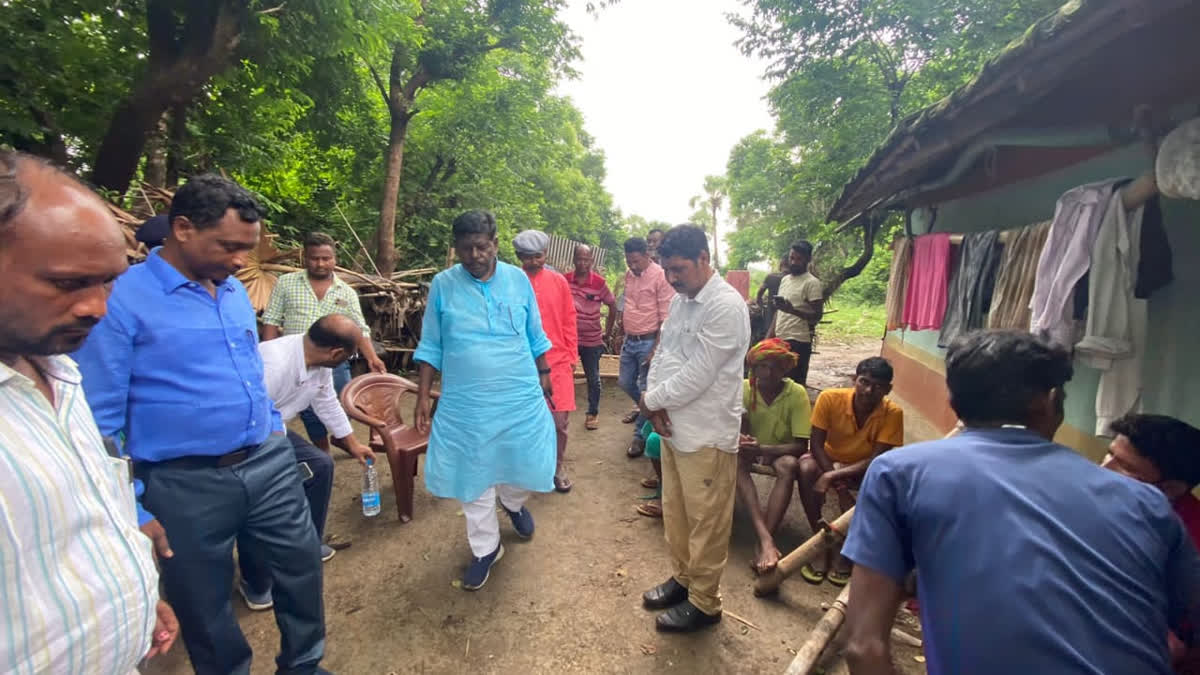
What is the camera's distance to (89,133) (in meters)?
5.46

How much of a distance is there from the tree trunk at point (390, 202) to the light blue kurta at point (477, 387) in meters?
6.47

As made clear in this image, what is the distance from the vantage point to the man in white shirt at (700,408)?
2346mm

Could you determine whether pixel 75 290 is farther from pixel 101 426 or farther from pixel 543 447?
pixel 543 447

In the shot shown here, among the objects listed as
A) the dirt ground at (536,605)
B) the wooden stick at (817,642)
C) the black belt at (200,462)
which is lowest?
the dirt ground at (536,605)

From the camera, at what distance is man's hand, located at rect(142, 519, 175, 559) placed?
1515 mm

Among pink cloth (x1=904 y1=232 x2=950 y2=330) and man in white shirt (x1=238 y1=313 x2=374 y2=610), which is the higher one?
pink cloth (x1=904 y1=232 x2=950 y2=330)

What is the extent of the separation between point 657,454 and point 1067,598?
8.78 ft

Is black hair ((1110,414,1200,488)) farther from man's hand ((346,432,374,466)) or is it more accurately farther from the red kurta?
man's hand ((346,432,374,466))

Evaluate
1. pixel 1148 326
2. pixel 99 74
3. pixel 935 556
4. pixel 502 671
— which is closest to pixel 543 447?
pixel 502 671

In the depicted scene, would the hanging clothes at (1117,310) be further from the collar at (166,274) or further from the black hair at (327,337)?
the collar at (166,274)

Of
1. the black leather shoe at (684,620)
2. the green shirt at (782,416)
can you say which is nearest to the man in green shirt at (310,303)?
the black leather shoe at (684,620)

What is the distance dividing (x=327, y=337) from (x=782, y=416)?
269 centimetres

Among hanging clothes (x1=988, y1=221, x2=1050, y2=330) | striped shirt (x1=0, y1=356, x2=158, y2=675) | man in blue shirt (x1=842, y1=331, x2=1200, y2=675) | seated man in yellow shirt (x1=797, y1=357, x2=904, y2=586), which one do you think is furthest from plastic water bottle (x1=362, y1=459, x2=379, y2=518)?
hanging clothes (x1=988, y1=221, x2=1050, y2=330)

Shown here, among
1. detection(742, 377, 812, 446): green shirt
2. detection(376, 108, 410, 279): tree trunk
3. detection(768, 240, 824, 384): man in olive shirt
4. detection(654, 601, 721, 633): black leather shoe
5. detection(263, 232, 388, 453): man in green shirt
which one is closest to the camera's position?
detection(654, 601, 721, 633): black leather shoe
